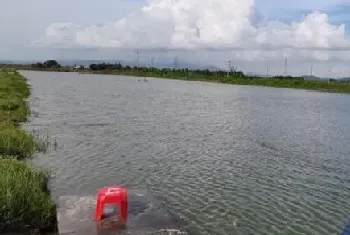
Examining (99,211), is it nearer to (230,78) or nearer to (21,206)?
(21,206)

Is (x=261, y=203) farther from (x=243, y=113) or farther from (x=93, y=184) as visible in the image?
(x=243, y=113)

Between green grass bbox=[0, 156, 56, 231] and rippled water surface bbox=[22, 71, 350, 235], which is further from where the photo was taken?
rippled water surface bbox=[22, 71, 350, 235]

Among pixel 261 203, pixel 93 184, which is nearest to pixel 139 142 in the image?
pixel 93 184

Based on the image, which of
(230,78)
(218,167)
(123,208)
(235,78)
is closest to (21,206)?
(123,208)

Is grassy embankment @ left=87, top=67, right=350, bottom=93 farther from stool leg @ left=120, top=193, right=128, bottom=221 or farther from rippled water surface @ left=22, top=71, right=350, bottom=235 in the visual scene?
stool leg @ left=120, top=193, right=128, bottom=221

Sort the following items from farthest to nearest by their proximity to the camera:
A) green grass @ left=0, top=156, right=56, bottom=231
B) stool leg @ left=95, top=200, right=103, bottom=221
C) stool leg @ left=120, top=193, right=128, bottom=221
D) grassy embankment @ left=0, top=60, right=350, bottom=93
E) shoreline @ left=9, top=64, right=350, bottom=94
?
grassy embankment @ left=0, top=60, right=350, bottom=93
shoreline @ left=9, top=64, right=350, bottom=94
stool leg @ left=120, top=193, right=128, bottom=221
stool leg @ left=95, top=200, right=103, bottom=221
green grass @ left=0, top=156, right=56, bottom=231

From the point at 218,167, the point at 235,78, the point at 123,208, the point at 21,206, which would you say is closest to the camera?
the point at 21,206

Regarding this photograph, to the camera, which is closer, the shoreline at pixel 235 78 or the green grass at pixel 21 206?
the green grass at pixel 21 206

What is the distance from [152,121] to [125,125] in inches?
125

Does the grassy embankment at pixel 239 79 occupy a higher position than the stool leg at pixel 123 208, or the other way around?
the grassy embankment at pixel 239 79

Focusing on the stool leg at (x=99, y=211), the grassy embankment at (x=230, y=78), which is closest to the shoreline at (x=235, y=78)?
the grassy embankment at (x=230, y=78)

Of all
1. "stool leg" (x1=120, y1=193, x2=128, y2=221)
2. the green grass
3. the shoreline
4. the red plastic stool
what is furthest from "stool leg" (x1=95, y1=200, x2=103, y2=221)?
the shoreline

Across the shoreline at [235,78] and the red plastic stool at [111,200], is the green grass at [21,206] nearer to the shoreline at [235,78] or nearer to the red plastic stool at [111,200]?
the red plastic stool at [111,200]

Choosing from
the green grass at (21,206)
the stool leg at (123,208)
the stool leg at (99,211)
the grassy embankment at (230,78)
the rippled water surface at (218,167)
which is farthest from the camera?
the grassy embankment at (230,78)
